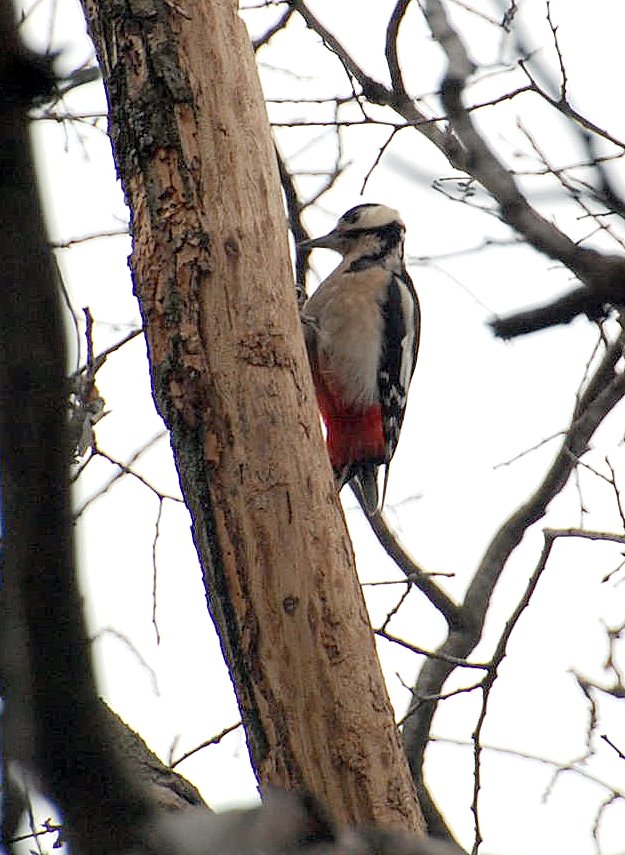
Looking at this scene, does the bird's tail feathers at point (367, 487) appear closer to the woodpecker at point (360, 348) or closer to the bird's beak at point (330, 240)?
the woodpecker at point (360, 348)

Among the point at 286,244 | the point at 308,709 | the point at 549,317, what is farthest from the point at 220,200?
the point at 549,317

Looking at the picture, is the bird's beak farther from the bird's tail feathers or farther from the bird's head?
the bird's tail feathers

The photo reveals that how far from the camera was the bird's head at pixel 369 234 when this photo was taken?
470 cm

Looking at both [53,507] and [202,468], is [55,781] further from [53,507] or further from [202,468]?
[202,468]

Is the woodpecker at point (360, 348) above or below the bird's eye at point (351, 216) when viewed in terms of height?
below

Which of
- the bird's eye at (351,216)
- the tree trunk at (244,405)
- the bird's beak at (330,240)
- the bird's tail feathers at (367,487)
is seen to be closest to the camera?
the tree trunk at (244,405)

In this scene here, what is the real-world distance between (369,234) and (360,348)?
0.53 m

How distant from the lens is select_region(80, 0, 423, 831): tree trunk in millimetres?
2156

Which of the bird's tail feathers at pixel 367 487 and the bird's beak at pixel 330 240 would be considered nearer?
the bird's tail feathers at pixel 367 487

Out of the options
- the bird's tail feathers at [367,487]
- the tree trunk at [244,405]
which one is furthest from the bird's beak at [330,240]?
the tree trunk at [244,405]

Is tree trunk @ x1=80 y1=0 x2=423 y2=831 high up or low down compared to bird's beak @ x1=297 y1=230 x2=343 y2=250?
down

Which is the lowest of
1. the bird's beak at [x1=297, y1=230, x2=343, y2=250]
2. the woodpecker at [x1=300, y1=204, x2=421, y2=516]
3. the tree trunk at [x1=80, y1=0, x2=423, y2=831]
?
the tree trunk at [x1=80, y1=0, x2=423, y2=831]

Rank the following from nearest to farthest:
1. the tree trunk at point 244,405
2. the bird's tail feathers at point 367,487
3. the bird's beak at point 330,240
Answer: the tree trunk at point 244,405 → the bird's tail feathers at point 367,487 → the bird's beak at point 330,240

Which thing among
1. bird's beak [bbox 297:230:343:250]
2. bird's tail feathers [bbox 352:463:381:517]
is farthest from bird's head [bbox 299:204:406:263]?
bird's tail feathers [bbox 352:463:381:517]
